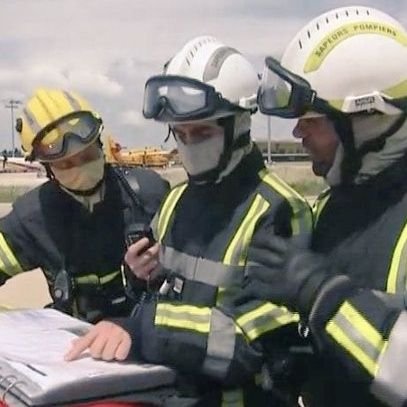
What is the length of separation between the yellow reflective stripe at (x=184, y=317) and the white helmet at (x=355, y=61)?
0.62 metres

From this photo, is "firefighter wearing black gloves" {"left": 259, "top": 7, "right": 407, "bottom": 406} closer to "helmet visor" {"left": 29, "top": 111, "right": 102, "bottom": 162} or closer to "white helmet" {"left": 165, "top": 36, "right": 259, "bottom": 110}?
"white helmet" {"left": 165, "top": 36, "right": 259, "bottom": 110}

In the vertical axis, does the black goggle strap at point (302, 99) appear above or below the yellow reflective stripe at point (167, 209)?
above

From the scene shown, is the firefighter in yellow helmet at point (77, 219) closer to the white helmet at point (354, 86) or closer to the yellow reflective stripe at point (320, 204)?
the yellow reflective stripe at point (320, 204)

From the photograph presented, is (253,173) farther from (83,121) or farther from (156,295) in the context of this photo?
(83,121)

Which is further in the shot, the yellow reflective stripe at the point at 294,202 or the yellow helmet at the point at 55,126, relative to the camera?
the yellow helmet at the point at 55,126

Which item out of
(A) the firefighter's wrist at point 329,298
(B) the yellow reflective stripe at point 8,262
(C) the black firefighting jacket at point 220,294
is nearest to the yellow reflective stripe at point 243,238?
(C) the black firefighting jacket at point 220,294

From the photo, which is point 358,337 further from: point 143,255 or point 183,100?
point 143,255

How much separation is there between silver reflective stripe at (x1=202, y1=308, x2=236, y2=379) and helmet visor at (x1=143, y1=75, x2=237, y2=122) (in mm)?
587

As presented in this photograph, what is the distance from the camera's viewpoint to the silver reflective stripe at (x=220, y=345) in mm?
2842

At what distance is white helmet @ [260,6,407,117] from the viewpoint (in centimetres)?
267

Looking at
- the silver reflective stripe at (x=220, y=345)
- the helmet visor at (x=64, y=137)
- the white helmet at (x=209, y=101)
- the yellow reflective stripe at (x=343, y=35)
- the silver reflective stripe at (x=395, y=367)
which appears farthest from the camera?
the helmet visor at (x=64, y=137)

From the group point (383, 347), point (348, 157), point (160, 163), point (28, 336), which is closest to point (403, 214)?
point (348, 157)

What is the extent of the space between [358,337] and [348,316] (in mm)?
51

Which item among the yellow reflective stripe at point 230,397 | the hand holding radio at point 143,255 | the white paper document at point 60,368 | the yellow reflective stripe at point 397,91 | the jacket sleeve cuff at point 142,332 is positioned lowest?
the yellow reflective stripe at point 230,397
